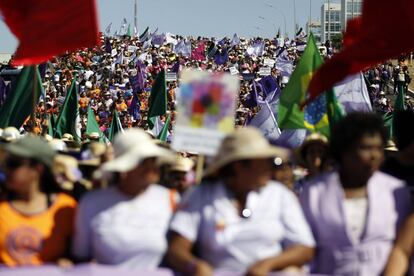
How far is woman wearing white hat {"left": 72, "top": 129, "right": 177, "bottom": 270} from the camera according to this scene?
4.29 meters

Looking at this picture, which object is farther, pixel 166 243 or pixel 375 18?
pixel 375 18

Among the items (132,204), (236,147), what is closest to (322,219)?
(236,147)

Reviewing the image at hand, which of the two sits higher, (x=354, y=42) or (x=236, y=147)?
(x=354, y=42)

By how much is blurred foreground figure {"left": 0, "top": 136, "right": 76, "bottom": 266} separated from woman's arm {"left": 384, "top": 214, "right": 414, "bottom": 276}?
1543mm

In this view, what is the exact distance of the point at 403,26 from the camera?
634cm

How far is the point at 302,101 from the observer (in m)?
8.58

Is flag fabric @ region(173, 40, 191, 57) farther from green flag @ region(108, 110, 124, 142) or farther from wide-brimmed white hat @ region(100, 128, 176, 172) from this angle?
wide-brimmed white hat @ region(100, 128, 176, 172)

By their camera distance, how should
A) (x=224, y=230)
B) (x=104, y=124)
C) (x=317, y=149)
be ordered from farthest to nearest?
1. (x=104, y=124)
2. (x=317, y=149)
3. (x=224, y=230)

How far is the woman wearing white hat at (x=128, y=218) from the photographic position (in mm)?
4293

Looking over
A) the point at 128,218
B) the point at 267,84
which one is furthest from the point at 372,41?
the point at 267,84

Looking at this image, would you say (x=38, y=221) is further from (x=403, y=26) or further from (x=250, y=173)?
(x=403, y=26)

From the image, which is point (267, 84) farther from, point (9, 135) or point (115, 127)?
point (9, 135)

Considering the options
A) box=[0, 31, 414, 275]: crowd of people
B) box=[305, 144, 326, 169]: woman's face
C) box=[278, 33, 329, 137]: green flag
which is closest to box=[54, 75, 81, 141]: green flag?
box=[278, 33, 329, 137]: green flag

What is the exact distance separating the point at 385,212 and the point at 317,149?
165 centimetres
